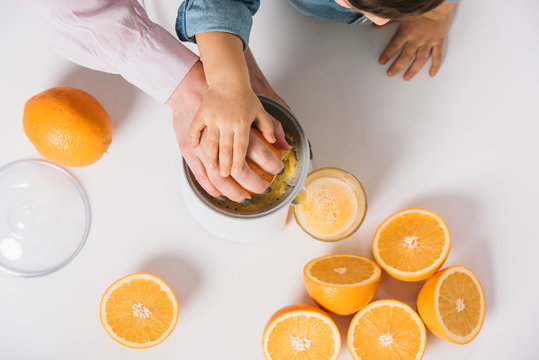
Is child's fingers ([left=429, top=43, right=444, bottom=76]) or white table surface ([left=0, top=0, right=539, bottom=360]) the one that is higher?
child's fingers ([left=429, top=43, right=444, bottom=76])

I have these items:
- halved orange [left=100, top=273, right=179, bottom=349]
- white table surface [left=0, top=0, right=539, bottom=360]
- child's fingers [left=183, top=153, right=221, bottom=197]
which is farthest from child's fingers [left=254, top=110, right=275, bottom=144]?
halved orange [left=100, top=273, right=179, bottom=349]

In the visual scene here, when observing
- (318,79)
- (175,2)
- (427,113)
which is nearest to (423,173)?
(427,113)

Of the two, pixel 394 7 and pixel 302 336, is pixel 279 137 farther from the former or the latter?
pixel 302 336

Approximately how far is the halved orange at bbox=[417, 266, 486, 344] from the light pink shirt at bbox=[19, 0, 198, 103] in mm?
527

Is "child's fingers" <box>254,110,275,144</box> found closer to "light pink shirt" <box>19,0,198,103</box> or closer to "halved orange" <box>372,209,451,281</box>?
"light pink shirt" <box>19,0,198,103</box>

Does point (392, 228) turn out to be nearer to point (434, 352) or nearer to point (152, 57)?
point (434, 352)

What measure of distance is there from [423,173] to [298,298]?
321 mm

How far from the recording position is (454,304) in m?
0.70

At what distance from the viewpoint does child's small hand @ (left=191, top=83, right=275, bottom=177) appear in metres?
0.57

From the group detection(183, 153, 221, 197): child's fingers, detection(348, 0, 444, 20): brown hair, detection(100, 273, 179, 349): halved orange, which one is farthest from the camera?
detection(100, 273, 179, 349): halved orange

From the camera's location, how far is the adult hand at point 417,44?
784mm

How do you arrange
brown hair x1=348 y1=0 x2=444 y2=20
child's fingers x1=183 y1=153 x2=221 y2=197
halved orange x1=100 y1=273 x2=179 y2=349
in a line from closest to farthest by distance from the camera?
brown hair x1=348 y1=0 x2=444 y2=20
child's fingers x1=183 y1=153 x2=221 y2=197
halved orange x1=100 y1=273 x2=179 y2=349

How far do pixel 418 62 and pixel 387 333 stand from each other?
48 cm

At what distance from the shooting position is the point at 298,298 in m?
0.77
